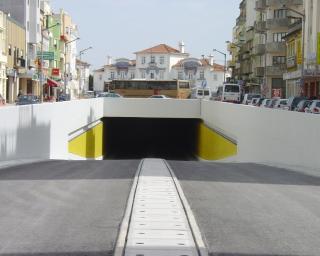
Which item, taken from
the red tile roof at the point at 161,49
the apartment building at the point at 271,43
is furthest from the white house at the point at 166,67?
the apartment building at the point at 271,43

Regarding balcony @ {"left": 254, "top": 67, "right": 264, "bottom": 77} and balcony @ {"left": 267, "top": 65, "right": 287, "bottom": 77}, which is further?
balcony @ {"left": 254, "top": 67, "right": 264, "bottom": 77}

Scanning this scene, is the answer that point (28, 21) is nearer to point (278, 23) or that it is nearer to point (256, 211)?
point (278, 23)

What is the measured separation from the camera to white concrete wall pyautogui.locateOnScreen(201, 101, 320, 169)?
1948cm

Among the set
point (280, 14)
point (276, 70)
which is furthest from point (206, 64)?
point (276, 70)

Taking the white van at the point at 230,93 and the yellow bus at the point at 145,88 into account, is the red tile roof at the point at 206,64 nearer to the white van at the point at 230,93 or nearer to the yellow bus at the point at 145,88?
the white van at the point at 230,93

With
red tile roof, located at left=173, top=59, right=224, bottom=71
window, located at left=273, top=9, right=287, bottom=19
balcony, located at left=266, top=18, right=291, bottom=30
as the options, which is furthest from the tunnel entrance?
red tile roof, located at left=173, top=59, right=224, bottom=71

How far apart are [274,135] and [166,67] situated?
155149 mm

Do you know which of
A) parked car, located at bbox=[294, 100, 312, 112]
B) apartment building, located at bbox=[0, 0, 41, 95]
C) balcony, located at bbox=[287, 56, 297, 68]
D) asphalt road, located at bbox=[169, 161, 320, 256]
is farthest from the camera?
apartment building, located at bbox=[0, 0, 41, 95]

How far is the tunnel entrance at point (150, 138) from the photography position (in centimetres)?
5544

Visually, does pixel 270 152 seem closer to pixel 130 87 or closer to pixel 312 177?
pixel 312 177

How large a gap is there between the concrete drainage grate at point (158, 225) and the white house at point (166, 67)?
15165cm

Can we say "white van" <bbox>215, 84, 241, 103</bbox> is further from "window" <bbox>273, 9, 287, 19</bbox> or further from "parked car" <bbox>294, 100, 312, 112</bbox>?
"parked car" <bbox>294, 100, 312, 112</bbox>

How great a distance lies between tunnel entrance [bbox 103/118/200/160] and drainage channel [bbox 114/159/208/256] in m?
39.2

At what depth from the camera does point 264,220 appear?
10.4m
